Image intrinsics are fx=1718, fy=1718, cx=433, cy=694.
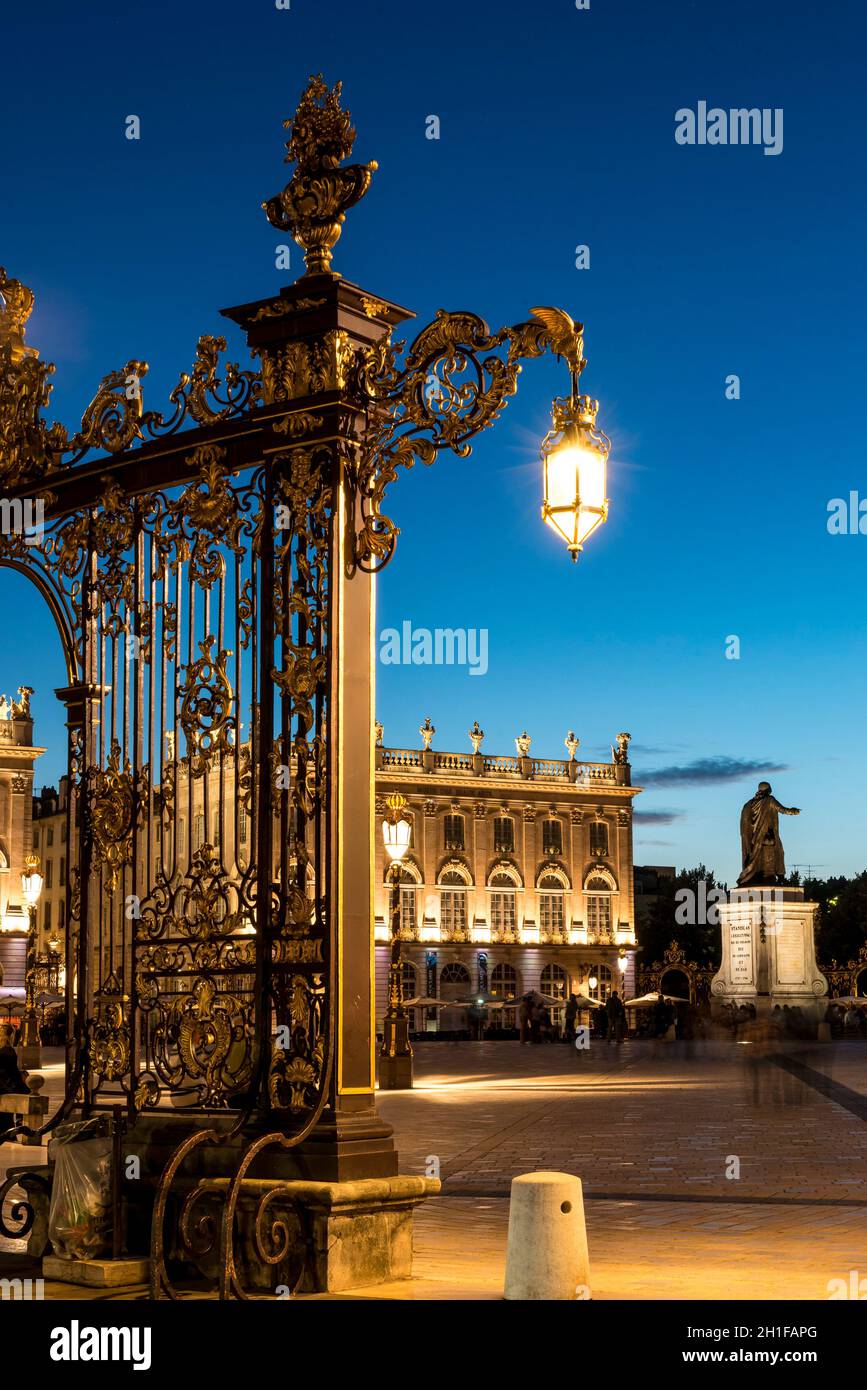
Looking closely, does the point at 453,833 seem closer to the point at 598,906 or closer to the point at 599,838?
the point at 599,838

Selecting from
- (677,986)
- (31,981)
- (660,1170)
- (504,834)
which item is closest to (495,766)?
(504,834)

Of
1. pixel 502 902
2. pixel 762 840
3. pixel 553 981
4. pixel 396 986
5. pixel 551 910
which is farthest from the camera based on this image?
pixel 551 910

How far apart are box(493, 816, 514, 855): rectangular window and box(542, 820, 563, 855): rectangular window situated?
1.74m

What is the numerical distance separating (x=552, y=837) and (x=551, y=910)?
11.0ft

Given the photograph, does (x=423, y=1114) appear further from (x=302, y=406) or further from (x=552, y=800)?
(x=552, y=800)

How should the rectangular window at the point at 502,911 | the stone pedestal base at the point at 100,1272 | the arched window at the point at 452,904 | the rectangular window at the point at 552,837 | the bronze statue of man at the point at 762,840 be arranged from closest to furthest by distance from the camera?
the stone pedestal base at the point at 100,1272, the bronze statue of man at the point at 762,840, the arched window at the point at 452,904, the rectangular window at the point at 502,911, the rectangular window at the point at 552,837

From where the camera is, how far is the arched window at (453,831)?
7669 centimetres

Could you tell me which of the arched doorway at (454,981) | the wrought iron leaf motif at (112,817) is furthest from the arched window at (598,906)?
the wrought iron leaf motif at (112,817)

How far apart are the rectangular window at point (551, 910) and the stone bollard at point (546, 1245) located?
72080 mm

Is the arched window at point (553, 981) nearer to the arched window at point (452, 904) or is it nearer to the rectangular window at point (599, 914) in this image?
the rectangular window at point (599, 914)

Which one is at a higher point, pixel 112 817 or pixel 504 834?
pixel 504 834

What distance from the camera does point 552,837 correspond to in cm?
7956
